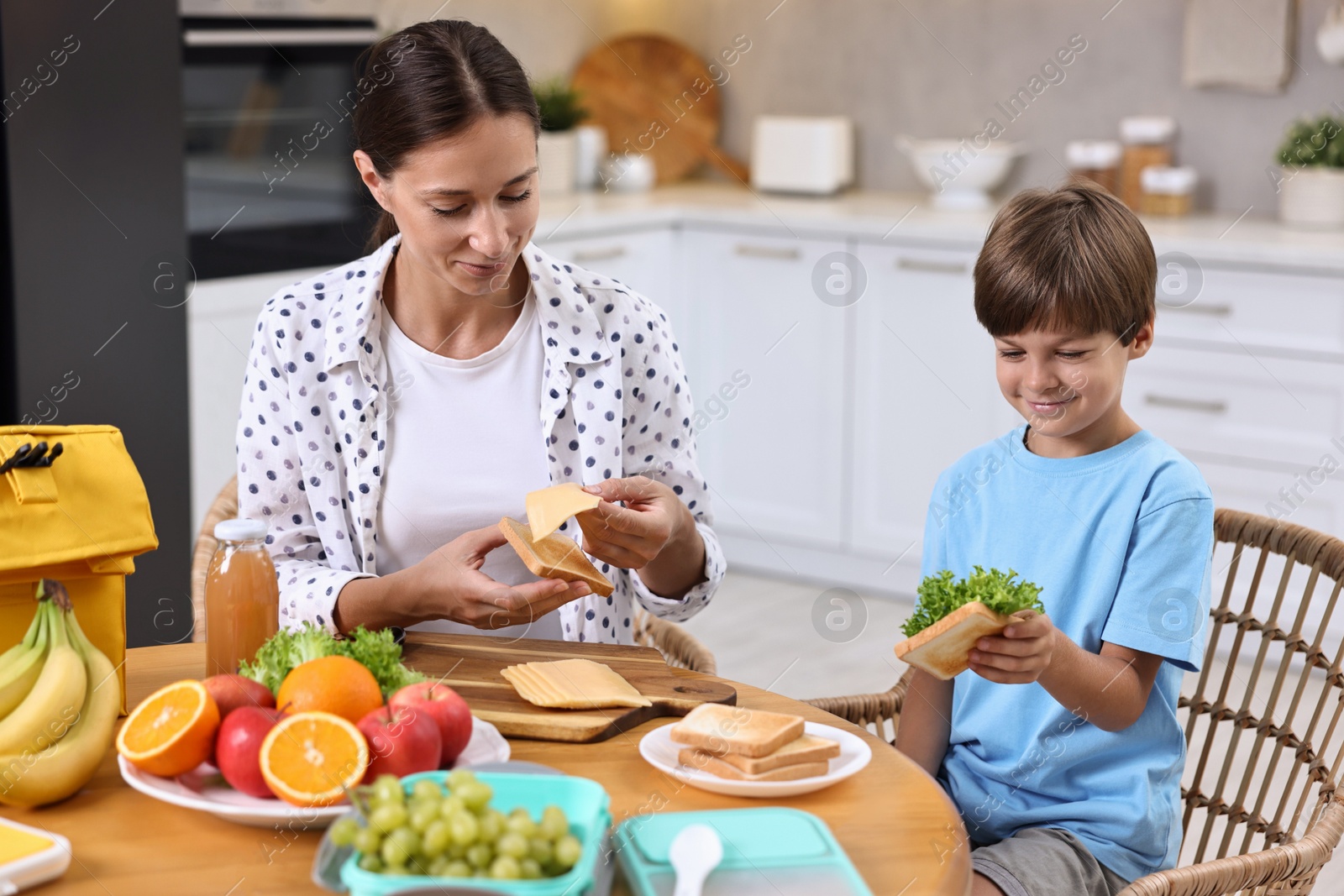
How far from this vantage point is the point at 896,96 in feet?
14.1

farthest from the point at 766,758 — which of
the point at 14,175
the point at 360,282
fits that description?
the point at 14,175

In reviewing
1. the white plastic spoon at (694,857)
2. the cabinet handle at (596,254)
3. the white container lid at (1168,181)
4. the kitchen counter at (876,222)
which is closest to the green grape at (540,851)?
the white plastic spoon at (694,857)

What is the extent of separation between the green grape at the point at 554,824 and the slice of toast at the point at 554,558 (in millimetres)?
513

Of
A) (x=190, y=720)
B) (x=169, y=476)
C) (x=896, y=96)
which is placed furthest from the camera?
(x=896, y=96)

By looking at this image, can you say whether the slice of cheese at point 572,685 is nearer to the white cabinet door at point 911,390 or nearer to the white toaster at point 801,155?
the white cabinet door at point 911,390

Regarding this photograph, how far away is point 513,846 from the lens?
2.87 feet

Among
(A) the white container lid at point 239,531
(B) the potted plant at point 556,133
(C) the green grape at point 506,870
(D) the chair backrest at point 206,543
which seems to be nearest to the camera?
(C) the green grape at point 506,870

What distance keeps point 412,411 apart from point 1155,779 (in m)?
0.92

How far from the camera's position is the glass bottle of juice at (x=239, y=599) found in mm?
1260

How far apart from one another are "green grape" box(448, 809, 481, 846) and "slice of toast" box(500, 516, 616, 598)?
54 cm

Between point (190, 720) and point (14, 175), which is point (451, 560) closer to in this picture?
point (190, 720)

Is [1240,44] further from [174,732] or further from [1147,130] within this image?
→ [174,732]

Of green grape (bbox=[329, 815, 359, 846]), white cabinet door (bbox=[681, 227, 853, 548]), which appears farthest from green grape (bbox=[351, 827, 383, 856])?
white cabinet door (bbox=[681, 227, 853, 548])

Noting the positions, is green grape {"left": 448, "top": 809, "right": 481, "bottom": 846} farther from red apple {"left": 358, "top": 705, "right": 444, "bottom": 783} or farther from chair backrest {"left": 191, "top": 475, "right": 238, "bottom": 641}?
chair backrest {"left": 191, "top": 475, "right": 238, "bottom": 641}
